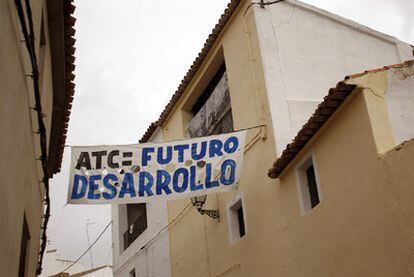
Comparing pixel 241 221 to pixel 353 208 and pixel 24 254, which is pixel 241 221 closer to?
pixel 353 208

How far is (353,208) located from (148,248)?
35.0 ft

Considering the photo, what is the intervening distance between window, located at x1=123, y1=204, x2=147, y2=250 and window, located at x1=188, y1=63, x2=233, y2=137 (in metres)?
4.95

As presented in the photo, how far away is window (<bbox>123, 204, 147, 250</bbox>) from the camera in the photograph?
750 inches

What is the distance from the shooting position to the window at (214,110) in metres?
13.7

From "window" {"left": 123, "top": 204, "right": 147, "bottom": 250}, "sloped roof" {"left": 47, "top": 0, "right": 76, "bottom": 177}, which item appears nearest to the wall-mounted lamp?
"sloped roof" {"left": 47, "top": 0, "right": 76, "bottom": 177}

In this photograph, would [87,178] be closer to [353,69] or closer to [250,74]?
[250,74]

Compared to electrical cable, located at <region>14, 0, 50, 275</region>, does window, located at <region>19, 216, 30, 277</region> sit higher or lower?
lower

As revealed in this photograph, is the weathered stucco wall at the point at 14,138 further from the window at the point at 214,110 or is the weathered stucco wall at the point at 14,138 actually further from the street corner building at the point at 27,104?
the window at the point at 214,110

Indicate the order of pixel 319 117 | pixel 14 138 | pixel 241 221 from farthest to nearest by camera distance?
pixel 241 221 → pixel 319 117 → pixel 14 138

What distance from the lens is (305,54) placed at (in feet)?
39.7

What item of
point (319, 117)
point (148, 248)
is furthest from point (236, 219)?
point (148, 248)

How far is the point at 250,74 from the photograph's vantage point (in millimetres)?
12086

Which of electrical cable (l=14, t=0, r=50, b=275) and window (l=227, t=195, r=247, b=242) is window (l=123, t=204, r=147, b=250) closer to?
window (l=227, t=195, r=247, b=242)

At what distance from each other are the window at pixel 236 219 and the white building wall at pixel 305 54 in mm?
2247
